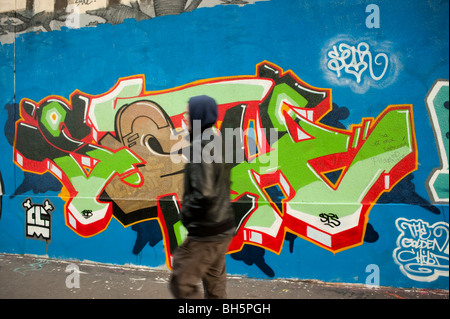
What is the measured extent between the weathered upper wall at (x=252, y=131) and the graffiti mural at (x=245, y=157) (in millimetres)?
16

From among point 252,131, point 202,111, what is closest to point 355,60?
point 252,131

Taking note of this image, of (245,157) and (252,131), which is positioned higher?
(252,131)

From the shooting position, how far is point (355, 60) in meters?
3.88

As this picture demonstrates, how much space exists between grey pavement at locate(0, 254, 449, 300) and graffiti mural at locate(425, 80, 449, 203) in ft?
3.48

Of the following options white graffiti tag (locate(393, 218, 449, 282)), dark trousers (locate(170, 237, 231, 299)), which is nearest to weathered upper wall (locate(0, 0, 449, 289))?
white graffiti tag (locate(393, 218, 449, 282))

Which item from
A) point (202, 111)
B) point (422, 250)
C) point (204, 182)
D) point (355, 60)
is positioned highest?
point (355, 60)

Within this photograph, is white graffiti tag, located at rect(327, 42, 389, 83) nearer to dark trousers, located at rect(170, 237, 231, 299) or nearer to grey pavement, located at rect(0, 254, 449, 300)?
grey pavement, located at rect(0, 254, 449, 300)

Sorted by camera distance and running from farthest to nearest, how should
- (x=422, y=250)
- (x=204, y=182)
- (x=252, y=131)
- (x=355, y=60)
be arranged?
(x=252, y=131)
(x=355, y=60)
(x=422, y=250)
(x=204, y=182)

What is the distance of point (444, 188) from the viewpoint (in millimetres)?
3641

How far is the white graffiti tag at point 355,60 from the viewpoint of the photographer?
151 inches

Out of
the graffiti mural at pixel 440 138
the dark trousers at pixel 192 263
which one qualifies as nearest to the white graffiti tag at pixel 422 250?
the graffiti mural at pixel 440 138

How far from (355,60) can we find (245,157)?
171cm

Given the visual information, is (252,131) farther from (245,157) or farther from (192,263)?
(192,263)

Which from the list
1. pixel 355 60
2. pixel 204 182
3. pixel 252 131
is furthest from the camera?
pixel 252 131
